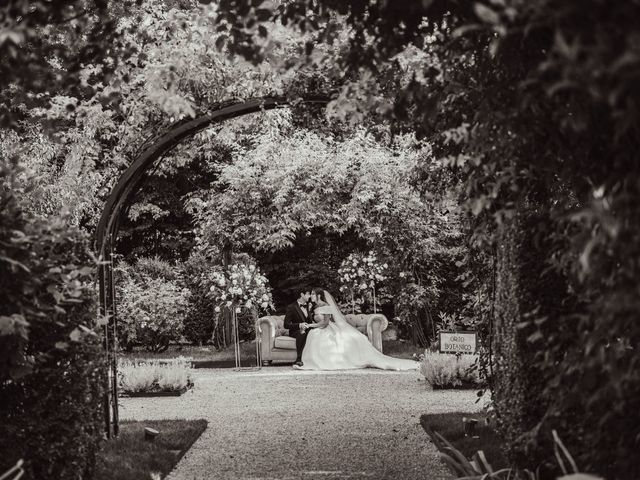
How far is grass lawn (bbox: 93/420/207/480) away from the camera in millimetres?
6629

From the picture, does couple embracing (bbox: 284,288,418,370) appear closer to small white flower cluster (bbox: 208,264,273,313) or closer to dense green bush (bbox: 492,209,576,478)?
small white flower cluster (bbox: 208,264,273,313)

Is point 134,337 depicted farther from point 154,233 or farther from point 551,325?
point 551,325

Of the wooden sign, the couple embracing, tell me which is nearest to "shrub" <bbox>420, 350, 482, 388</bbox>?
the wooden sign

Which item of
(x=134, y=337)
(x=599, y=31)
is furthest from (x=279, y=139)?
(x=599, y=31)

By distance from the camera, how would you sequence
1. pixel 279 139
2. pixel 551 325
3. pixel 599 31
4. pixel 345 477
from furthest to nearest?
pixel 279 139 < pixel 345 477 < pixel 551 325 < pixel 599 31

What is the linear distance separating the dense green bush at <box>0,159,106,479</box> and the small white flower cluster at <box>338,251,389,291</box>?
14.5 metres

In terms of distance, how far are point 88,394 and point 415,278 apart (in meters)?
15.7

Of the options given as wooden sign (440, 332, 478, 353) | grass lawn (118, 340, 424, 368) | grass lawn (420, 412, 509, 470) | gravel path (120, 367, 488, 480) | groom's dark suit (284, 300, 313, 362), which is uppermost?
groom's dark suit (284, 300, 313, 362)

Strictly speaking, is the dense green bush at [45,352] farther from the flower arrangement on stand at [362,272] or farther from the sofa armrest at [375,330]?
the flower arrangement on stand at [362,272]

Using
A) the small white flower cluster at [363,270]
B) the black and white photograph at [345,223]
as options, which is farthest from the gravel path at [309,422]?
the small white flower cluster at [363,270]

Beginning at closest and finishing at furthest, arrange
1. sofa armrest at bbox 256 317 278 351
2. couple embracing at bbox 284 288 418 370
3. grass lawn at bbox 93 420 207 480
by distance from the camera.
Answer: grass lawn at bbox 93 420 207 480
couple embracing at bbox 284 288 418 370
sofa armrest at bbox 256 317 278 351

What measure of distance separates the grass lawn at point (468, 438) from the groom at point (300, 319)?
7944mm

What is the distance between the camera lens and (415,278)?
20.8 m

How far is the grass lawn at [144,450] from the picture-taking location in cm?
663
